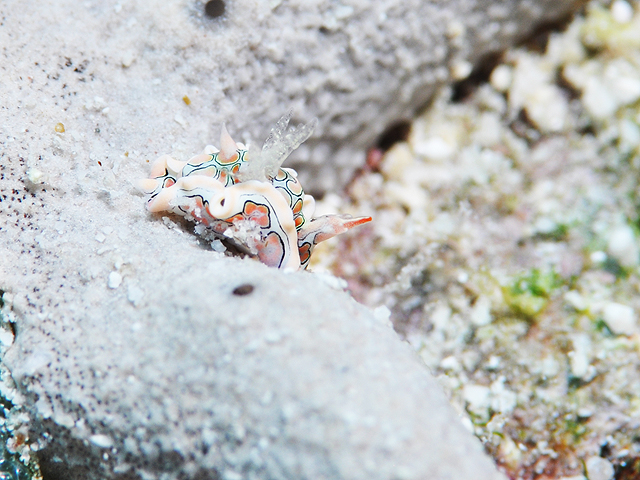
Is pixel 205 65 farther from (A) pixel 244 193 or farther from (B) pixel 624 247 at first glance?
(B) pixel 624 247

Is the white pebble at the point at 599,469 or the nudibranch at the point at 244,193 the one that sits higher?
the nudibranch at the point at 244,193

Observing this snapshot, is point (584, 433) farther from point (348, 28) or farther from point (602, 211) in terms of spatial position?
point (348, 28)

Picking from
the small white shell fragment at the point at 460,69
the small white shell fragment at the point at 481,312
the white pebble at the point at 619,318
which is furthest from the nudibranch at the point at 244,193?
the small white shell fragment at the point at 460,69

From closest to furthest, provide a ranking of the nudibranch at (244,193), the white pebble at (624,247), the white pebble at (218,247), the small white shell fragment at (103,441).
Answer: the small white shell fragment at (103,441)
the nudibranch at (244,193)
the white pebble at (218,247)
the white pebble at (624,247)

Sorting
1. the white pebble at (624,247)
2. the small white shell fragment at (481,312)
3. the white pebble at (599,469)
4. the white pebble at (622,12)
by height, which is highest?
the white pebble at (622,12)

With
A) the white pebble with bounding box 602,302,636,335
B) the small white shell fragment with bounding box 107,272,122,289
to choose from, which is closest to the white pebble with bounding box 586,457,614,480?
the white pebble with bounding box 602,302,636,335

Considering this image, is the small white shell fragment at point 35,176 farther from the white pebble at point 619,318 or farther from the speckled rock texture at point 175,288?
the white pebble at point 619,318

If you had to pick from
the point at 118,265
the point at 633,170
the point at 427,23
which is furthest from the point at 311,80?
the point at 633,170

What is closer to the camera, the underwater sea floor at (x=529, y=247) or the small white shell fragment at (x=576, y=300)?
the underwater sea floor at (x=529, y=247)
